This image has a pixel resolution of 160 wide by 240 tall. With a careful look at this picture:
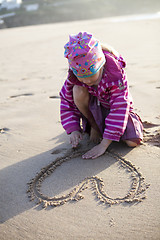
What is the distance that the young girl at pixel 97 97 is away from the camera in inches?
73.0

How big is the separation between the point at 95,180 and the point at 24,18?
24.2 metres

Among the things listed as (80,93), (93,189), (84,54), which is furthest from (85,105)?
(93,189)

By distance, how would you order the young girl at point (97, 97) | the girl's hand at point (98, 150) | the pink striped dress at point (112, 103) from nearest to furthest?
1. the young girl at point (97, 97)
2. the pink striped dress at point (112, 103)
3. the girl's hand at point (98, 150)

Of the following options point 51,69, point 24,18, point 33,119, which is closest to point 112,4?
point 24,18

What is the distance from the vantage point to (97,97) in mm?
2180

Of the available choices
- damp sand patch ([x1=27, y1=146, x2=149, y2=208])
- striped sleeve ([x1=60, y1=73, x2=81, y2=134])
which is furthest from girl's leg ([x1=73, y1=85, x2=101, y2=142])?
damp sand patch ([x1=27, y1=146, x2=149, y2=208])

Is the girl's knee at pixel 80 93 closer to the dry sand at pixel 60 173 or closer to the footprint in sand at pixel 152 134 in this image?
the dry sand at pixel 60 173

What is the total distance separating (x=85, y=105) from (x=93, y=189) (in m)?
0.68

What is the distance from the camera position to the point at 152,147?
2.20 meters

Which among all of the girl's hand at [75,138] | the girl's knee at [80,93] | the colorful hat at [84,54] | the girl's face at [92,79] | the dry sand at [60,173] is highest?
the colorful hat at [84,54]

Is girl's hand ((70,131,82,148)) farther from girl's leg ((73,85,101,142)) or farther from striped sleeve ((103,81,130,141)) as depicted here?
striped sleeve ((103,81,130,141))

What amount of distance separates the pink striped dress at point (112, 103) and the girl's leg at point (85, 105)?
0.04 m

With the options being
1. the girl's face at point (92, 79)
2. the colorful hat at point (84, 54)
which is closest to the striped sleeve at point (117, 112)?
the girl's face at point (92, 79)

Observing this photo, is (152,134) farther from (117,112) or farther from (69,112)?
(69,112)
